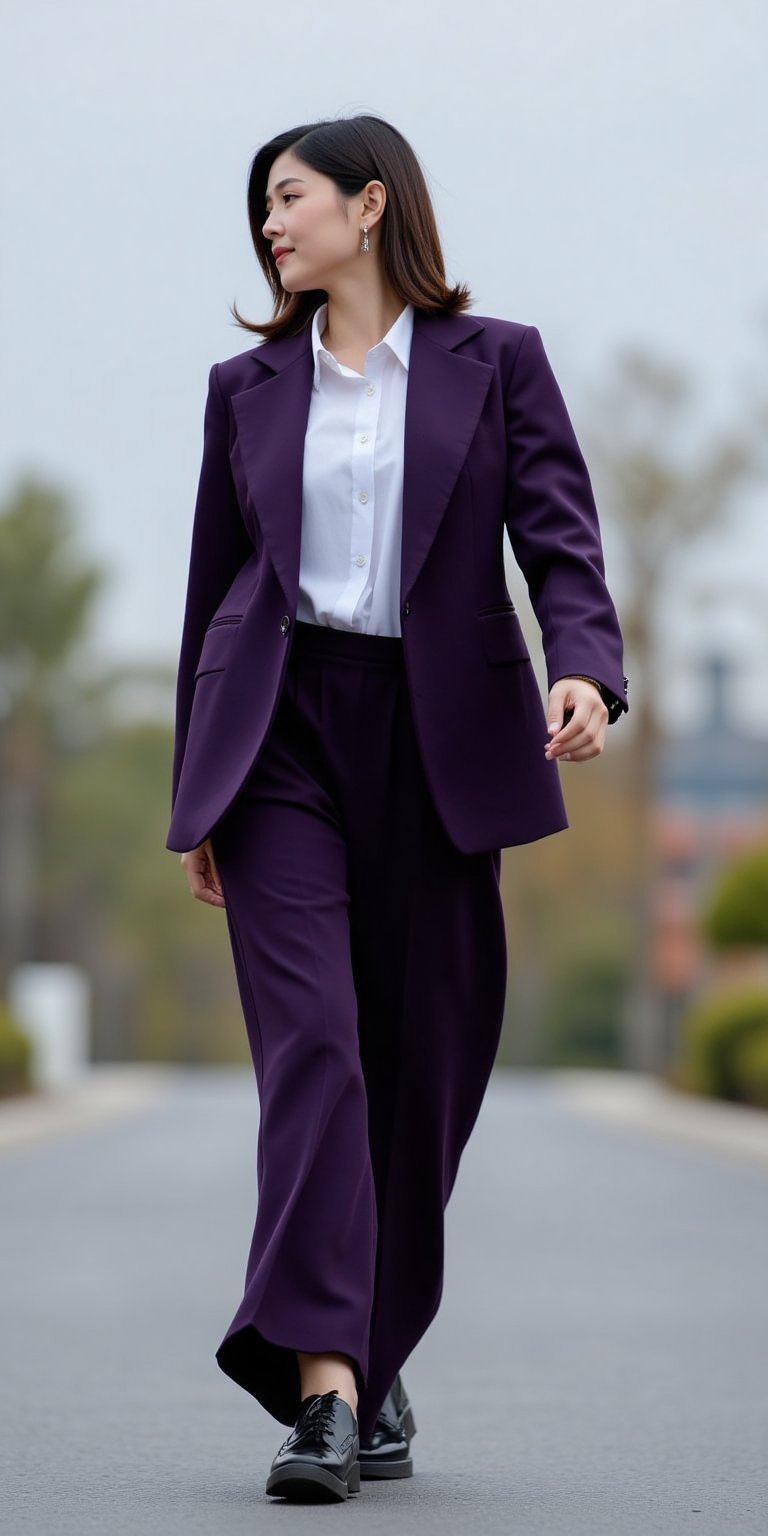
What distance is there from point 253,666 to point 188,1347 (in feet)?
9.49

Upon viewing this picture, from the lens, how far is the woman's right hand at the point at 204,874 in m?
3.97

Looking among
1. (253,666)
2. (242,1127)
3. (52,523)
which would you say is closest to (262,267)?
(253,666)

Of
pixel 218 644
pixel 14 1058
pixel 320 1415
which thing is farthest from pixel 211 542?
pixel 14 1058

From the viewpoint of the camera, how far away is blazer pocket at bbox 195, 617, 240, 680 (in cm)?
387

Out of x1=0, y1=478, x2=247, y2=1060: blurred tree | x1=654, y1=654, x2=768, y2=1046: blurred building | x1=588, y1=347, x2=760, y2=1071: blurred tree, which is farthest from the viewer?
x1=654, y1=654, x2=768, y2=1046: blurred building

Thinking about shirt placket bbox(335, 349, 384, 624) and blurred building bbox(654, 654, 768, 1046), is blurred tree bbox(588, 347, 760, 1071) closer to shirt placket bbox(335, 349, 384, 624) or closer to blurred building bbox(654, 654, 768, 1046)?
blurred building bbox(654, 654, 768, 1046)

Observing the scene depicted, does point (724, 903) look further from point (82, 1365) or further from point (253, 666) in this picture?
point (253, 666)

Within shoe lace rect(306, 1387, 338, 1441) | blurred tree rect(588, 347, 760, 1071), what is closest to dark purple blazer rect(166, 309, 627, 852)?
shoe lace rect(306, 1387, 338, 1441)

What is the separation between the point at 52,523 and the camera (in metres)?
38.6

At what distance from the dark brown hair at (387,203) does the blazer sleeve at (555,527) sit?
0.61 feet

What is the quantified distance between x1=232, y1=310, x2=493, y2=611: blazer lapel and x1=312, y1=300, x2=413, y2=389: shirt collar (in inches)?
0.5

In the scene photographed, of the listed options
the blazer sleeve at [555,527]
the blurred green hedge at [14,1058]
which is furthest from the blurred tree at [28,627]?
the blazer sleeve at [555,527]

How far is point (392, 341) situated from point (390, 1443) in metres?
1.62

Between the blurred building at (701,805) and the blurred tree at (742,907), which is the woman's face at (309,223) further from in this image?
the blurred building at (701,805)
